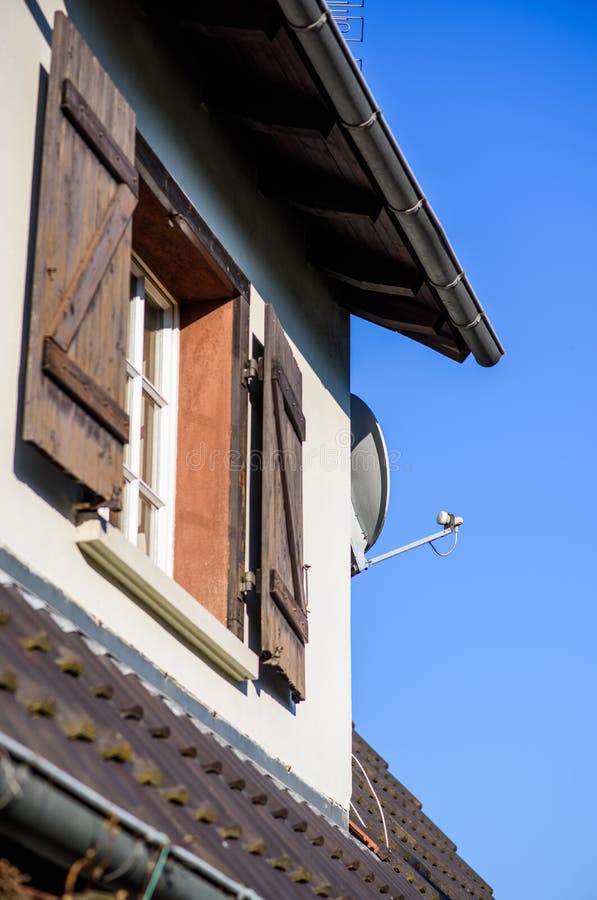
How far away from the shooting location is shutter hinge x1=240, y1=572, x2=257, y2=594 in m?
5.42

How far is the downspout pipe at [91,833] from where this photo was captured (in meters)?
2.51

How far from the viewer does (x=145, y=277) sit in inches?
222

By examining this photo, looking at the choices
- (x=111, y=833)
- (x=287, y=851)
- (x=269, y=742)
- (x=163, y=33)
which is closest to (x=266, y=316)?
(x=163, y=33)

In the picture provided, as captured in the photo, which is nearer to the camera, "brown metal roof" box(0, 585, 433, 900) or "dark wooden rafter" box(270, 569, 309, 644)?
"brown metal roof" box(0, 585, 433, 900)

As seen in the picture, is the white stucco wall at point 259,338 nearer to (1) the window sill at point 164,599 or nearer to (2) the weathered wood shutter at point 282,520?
(1) the window sill at point 164,599

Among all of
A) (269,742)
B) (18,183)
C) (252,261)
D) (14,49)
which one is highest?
(252,261)

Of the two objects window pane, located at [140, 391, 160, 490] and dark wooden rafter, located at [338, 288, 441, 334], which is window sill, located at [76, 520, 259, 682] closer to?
window pane, located at [140, 391, 160, 490]

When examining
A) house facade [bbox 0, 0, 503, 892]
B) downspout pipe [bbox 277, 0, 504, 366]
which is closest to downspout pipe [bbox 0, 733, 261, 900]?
house facade [bbox 0, 0, 503, 892]

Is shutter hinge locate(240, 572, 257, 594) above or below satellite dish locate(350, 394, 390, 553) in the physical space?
below

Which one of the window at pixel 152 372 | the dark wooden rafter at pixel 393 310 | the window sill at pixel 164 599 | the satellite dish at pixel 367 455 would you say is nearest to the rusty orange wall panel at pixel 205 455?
the window at pixel 152 372

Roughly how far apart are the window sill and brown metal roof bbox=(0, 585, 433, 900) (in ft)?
0.97

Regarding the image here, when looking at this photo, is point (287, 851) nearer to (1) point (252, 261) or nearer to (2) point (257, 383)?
(2) point (257, 383)

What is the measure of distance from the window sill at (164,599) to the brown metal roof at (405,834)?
6.80 feet

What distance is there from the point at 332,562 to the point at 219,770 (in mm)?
2757
